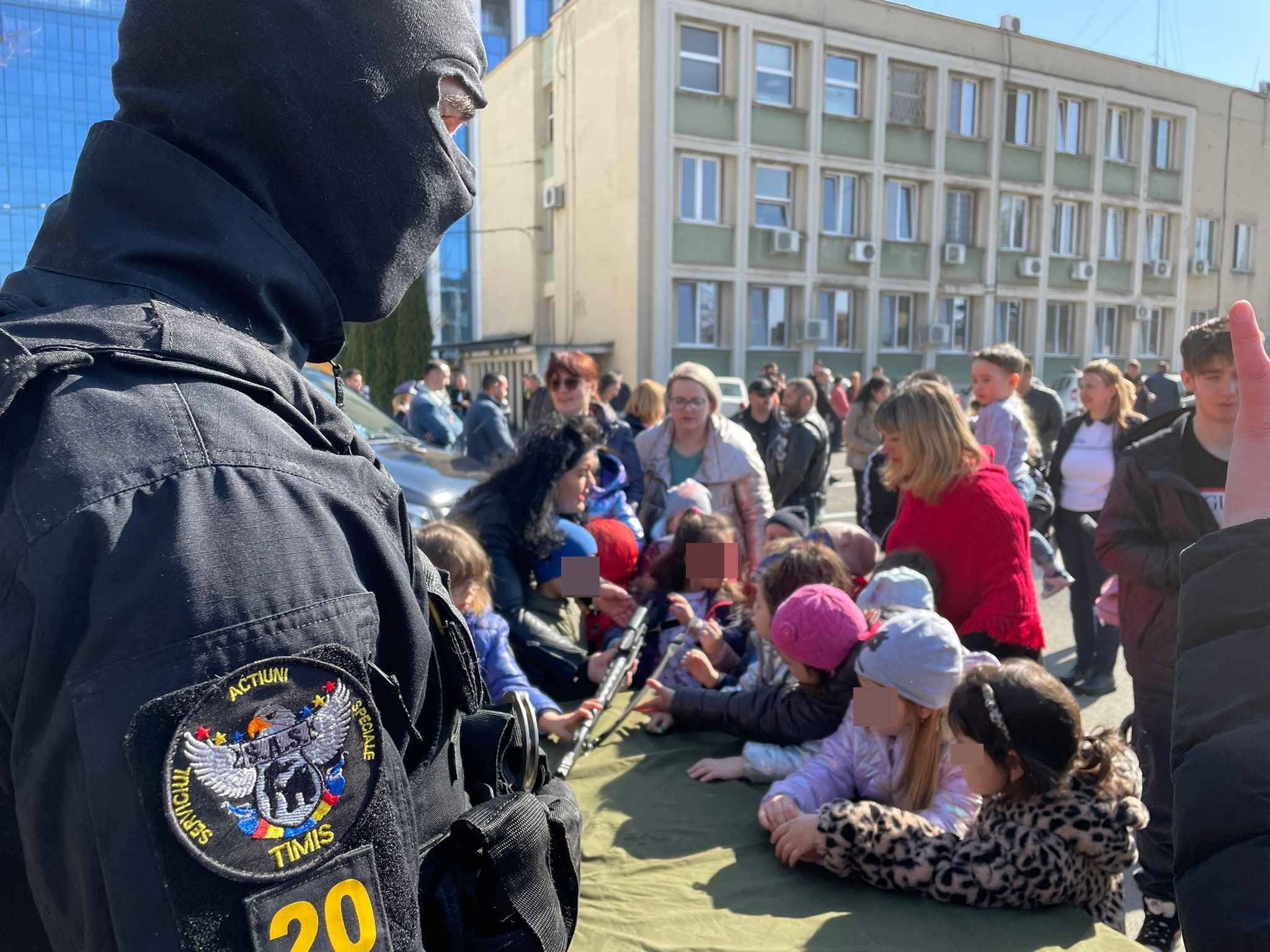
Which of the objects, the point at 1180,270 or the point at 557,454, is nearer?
the point at 557,454

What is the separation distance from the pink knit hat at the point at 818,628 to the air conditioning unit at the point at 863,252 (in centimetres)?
2037

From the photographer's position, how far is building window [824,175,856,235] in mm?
22016

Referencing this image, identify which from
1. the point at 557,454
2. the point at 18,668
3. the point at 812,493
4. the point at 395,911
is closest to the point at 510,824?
the point at 395,911

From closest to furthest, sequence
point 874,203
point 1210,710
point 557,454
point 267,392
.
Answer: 1. point 267,392
2. point 1210,710
3. point 557,454
4. point 874,203

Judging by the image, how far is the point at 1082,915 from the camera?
75.6 inches

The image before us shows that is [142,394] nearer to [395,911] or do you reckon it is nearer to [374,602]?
[374,602]

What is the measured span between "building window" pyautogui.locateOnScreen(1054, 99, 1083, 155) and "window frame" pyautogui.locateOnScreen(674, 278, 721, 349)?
11162 mm

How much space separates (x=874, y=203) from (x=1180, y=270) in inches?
440

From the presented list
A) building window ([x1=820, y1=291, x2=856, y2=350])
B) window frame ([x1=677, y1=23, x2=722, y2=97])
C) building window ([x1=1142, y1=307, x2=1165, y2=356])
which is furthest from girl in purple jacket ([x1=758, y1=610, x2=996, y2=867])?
building window ([x1=1142, y1=307, x2=1165, y2=356])

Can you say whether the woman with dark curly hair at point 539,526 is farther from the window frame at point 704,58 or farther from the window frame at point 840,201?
the window frame at point 840,201

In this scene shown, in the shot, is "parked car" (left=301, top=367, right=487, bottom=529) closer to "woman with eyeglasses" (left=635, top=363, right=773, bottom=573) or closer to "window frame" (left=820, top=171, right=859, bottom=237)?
"woman with eyeglasses" (left=635, top=363, right=773, bottom=573)

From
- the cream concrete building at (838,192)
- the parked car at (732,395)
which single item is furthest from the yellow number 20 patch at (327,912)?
the cream concrete building at (838,192)

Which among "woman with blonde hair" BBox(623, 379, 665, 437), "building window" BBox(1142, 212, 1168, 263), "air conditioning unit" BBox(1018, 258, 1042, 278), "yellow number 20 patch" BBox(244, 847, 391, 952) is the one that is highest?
"building window" BBox(1142, 212, 1168, 263)

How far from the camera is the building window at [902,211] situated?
887 inches
